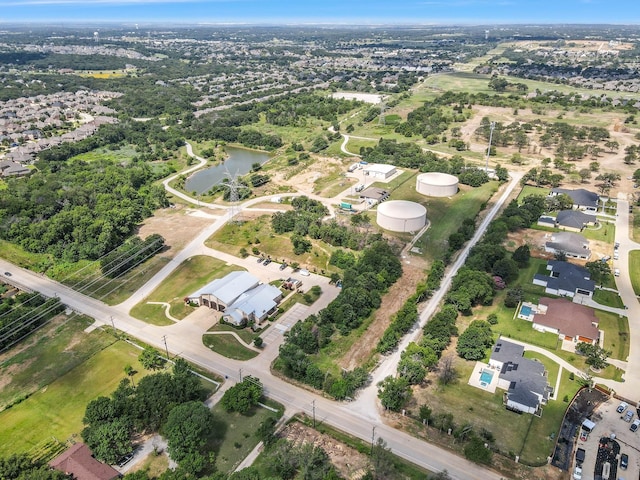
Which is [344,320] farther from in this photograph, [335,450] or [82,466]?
[82,466]

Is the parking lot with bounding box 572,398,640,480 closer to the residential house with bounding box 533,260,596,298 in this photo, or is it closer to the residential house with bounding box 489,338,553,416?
the residential house with bounding box 489,338,553,416

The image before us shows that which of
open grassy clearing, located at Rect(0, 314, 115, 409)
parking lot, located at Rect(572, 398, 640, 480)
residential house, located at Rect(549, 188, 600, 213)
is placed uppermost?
residential house, located at Rect(549, 188, 600, 213)

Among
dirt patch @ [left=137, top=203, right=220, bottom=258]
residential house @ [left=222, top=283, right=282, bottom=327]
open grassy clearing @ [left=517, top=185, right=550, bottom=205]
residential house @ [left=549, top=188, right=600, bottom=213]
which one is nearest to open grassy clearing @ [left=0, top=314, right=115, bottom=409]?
residential house @ [left=222, top=283, right=282, bottom=327]

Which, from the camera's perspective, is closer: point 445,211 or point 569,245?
point 569,245

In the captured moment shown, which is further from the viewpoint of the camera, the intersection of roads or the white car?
the intersection of roads

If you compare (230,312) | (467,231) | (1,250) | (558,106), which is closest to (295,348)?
(230,312)

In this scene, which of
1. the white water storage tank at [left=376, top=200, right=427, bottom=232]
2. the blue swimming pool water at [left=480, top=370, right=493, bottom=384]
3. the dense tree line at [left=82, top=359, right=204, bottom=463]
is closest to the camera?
the dense tree line at [left=82, top=359, right=204, bottom=463]

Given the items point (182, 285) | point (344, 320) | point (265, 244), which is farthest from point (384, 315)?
point (182, 285)
